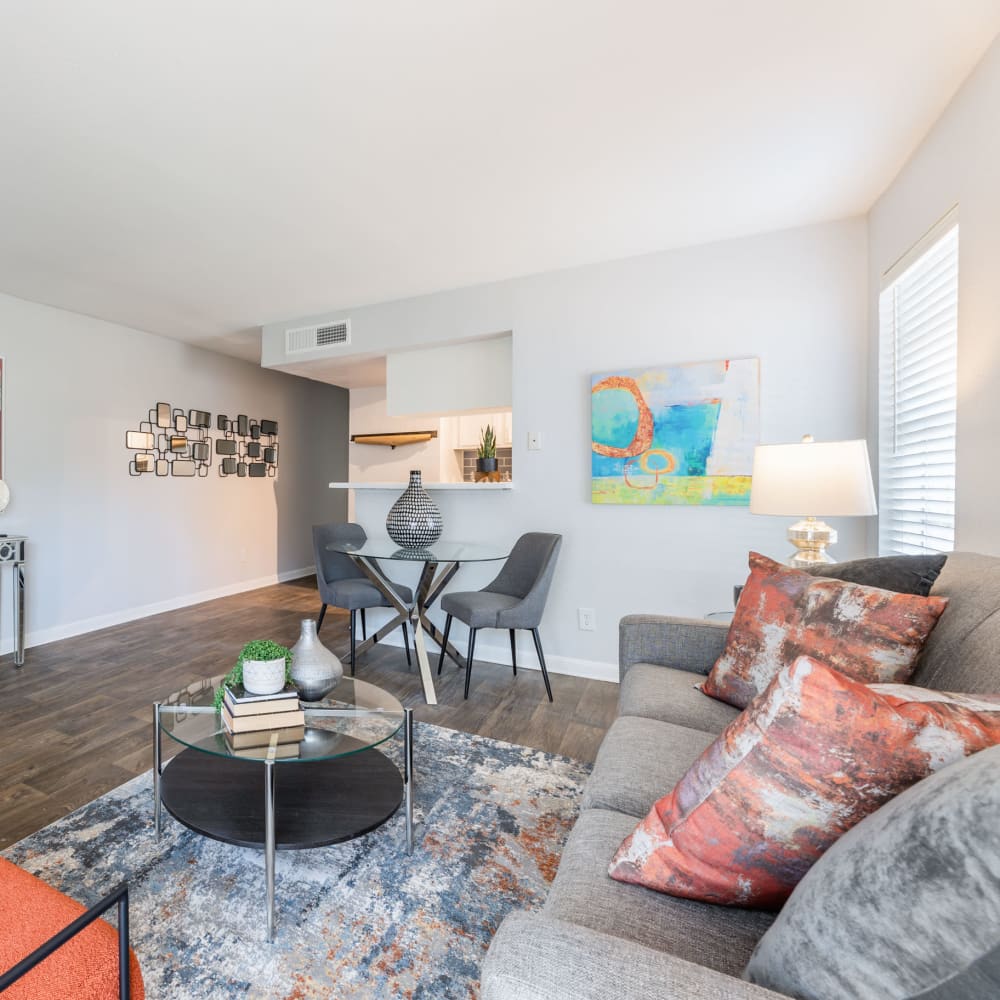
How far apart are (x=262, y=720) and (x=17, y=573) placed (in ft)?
9.66

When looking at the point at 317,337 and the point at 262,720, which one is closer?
the point at 262,720

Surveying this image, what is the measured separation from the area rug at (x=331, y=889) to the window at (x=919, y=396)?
1.68 metres

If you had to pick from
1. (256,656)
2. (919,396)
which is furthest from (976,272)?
(256,656)

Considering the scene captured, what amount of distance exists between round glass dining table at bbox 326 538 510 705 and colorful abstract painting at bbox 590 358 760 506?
82cm

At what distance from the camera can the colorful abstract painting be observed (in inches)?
109

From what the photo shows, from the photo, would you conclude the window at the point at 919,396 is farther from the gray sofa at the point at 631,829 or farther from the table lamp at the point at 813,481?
the gray sofa at the point at 631,829

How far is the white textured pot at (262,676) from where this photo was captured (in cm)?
151

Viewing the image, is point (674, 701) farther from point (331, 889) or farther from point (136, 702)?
point (136, 702)

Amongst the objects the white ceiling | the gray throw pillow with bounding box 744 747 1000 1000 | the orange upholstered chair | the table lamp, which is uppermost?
the white ceiling

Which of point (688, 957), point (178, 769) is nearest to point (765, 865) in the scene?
point (688, 957)

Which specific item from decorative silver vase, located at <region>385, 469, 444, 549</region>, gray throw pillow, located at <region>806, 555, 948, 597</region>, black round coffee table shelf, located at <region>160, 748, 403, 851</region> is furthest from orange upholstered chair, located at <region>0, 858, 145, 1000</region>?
decorative silver vase, located at <region>385, 469, 444, 549</region>

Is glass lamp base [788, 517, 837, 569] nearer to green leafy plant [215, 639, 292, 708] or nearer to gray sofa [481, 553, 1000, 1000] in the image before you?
gray sofa [481, 553, 1000, 1000]

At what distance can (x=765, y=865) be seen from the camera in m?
0.71

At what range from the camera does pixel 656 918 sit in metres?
0.76
